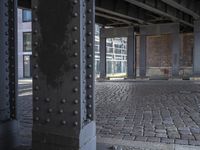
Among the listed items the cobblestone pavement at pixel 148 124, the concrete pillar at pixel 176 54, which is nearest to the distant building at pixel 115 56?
the concrete pillar at pixel 176 54

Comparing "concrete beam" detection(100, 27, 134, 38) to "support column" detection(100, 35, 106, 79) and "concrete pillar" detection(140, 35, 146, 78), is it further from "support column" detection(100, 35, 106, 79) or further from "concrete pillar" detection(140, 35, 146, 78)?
"concrete pillar" detection(140, 35, 146, 78)

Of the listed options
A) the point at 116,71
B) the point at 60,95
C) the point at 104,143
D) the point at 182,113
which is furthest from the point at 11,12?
the point at 116,71

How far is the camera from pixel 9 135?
4.22 m

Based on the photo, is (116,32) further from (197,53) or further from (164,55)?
(164,55)

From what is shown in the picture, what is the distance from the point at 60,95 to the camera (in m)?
3.56

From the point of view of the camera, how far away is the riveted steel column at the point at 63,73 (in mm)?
3479

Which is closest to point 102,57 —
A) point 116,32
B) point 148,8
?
point 116,32

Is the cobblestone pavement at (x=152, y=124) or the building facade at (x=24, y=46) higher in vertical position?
the building facade at (x=24, y=46)

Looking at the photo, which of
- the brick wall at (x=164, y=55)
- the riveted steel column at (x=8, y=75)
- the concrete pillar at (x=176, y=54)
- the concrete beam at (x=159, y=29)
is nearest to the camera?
the riveted steel column at (x=8, y=75)

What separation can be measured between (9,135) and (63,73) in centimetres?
132

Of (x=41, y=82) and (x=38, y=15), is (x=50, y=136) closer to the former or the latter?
(x=41, y=82)

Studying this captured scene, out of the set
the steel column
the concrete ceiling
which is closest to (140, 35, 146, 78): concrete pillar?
the steel column

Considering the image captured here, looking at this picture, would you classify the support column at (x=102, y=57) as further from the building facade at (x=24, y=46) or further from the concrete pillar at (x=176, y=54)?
the building facade at (x=24, y=46)

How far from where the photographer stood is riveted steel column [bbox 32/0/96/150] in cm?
348
